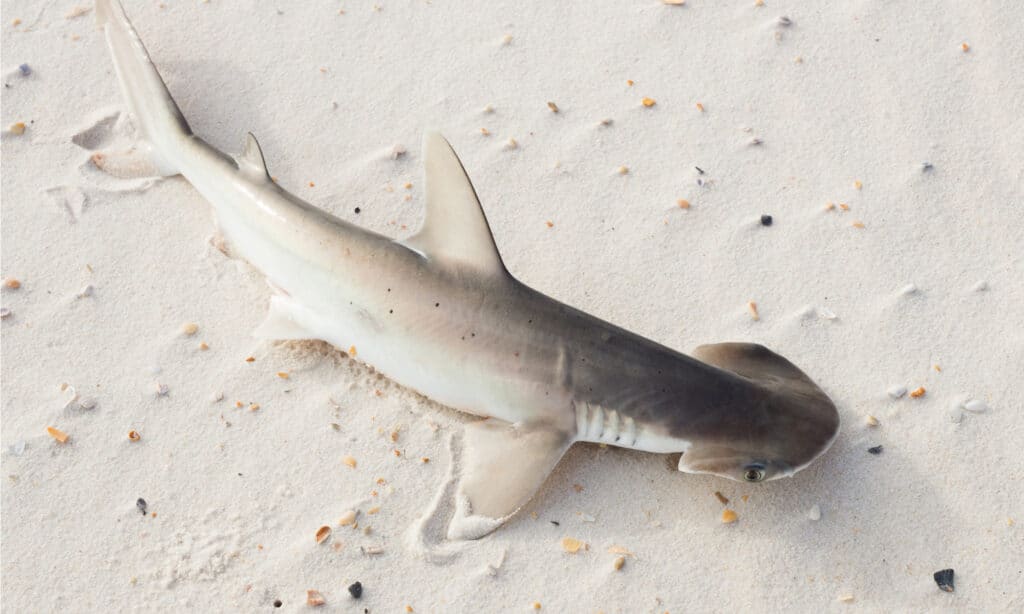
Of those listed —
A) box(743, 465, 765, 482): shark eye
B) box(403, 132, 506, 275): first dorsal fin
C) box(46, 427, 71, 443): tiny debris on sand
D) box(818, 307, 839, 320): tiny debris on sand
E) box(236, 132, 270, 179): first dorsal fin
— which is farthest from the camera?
box(818, 307, 839, 320): tiny debris on sand

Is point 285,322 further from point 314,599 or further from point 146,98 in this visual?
point 146,98

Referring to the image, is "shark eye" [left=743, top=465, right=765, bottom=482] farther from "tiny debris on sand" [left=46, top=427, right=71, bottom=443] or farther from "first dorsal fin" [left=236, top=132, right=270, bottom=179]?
"tiny debris on sand" [left=46, top=427, right=71, bottom=443]

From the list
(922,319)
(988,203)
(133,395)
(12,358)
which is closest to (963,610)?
(922,319)

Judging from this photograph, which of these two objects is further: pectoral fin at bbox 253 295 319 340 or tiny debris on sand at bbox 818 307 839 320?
tiny debris on sand at bbox 818 307 839 320

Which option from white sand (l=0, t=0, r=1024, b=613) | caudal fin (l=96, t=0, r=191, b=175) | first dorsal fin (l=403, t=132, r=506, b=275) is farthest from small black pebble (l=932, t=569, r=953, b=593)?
caudal fin (l=96, t=0, r=191, b=175)

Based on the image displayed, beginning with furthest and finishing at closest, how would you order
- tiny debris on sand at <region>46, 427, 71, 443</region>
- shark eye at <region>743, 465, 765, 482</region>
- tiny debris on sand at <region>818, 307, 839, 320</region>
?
1. tiny debris on sand at <region>818, 307, 839, 320</region>
2. tiny debris on sand at <region>46, 427, 71, 443</region>
3. shark eye at <region>743, 465, 765, 482</region>

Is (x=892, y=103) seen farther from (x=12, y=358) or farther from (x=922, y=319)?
(x=12, y=358)

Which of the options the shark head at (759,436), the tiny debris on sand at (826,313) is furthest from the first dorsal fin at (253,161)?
the tiny debris on sand at (826,313)

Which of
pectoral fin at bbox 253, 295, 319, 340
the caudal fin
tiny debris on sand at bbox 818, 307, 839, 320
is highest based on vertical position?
the caudal fin

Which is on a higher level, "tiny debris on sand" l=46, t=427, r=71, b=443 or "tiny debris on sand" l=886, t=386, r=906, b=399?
"tiny debris on sand" l=886, t=386, r=906, b=399
